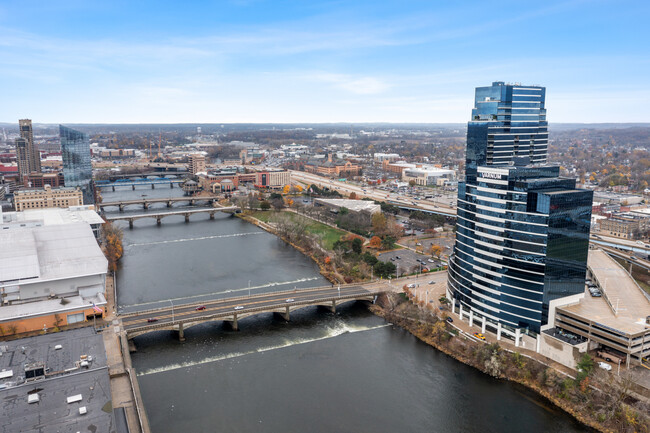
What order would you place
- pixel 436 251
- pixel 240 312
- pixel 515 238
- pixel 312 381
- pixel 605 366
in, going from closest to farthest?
pixel 605 366, pixel 312 381, pixel 515 238, pixel 240 312, pixel 436 251

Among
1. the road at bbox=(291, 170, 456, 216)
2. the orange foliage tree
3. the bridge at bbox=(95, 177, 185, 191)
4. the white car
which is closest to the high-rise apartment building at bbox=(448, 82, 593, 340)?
the white car

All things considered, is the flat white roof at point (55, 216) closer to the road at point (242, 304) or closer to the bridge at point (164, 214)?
the bridge at point (164, 214)

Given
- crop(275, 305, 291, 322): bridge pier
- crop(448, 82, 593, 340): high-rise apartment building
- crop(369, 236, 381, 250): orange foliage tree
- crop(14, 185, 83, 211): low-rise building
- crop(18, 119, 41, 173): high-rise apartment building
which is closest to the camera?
crop(448, 82, 593, 340): high-rise apartment building

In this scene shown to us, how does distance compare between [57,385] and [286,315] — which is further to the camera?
[286,315]

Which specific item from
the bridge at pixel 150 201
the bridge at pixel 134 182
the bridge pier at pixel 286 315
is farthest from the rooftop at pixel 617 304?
the bridge at pixel 134 182

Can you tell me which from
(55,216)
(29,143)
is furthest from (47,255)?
(29,143)

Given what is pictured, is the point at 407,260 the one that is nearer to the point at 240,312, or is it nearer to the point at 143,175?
the point at 240,312

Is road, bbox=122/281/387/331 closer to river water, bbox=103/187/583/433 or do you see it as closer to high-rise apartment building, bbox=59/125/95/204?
river water, bbox=103/187/583/433
